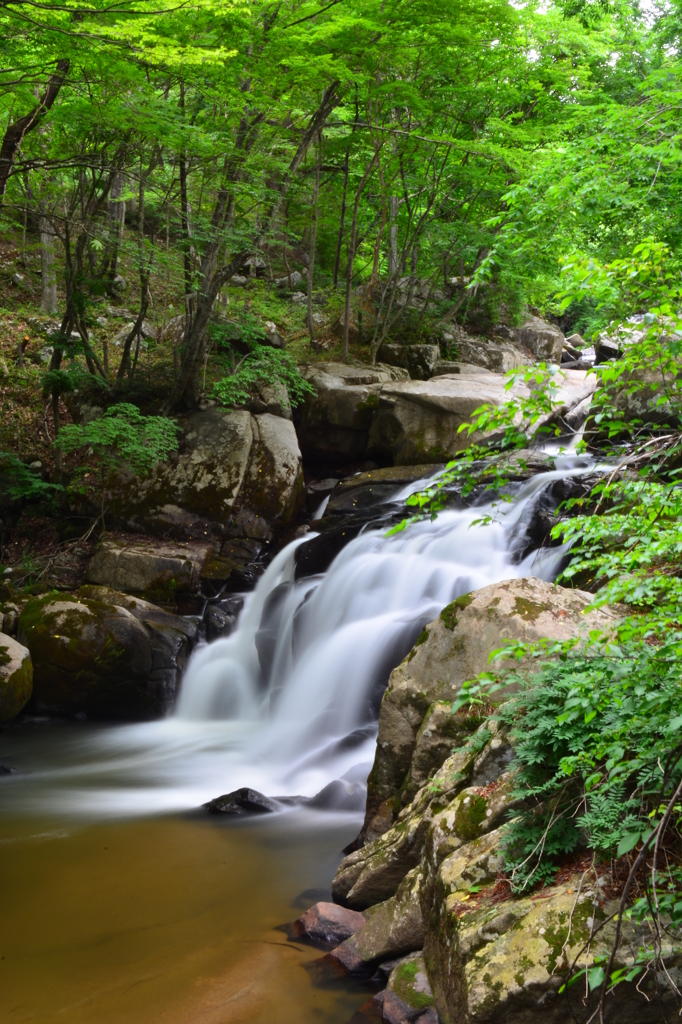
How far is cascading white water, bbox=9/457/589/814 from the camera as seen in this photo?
6.88 m

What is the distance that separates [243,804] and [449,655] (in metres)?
2.52

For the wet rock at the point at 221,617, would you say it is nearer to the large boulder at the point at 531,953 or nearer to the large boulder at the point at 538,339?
the large boulder at the point at 531,953

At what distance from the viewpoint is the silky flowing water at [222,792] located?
3771 millimetres

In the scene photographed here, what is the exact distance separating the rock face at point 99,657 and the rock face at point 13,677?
0.22 m

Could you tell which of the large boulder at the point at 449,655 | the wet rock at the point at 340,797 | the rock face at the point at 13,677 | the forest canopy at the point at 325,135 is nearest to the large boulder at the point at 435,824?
the large boulder at the point at 449,655

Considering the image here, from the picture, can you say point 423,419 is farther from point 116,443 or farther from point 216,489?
point 116,443

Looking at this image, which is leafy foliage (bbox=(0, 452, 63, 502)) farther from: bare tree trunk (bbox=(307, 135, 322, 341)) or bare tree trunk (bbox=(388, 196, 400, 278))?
bare tree trunk (bbox=(388, 196, 400, 278))

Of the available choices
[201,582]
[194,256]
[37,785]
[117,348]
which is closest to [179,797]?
[37,785]

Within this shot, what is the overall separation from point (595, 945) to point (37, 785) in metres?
5.63

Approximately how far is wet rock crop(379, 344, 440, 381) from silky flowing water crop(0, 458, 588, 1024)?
4.71m

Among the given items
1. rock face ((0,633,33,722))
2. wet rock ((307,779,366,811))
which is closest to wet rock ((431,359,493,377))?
rock face ((0,633,33,722))

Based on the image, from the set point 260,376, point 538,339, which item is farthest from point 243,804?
Answer: point 538,339

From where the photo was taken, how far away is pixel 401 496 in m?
11.1

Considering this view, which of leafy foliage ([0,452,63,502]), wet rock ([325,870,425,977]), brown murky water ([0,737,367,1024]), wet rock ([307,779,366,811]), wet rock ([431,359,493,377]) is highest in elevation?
wet rock ([431,359,493,377])
